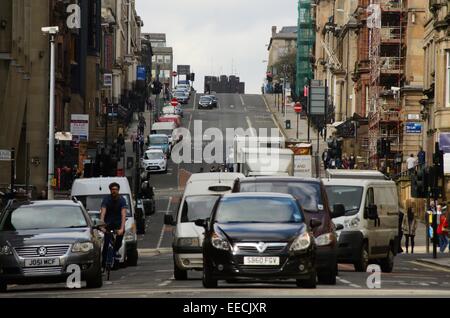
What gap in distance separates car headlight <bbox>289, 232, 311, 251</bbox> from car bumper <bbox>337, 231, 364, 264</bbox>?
11622 millimetres

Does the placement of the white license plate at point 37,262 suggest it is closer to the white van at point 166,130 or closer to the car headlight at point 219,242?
the car headlight at point 219,242

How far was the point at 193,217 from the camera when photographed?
33.2 meters

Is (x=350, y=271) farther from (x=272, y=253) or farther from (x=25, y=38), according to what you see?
(x=25, y=38)

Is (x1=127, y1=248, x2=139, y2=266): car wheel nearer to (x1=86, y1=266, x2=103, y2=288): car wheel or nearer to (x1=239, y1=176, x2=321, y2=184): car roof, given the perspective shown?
(x1=239, y1=176, x2=321, y2=184): car roof

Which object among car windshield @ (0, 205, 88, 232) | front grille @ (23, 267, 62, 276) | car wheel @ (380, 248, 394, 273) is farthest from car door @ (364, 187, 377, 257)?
front grille @ (23, 267, 62, 276)

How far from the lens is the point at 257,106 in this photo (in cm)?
19025

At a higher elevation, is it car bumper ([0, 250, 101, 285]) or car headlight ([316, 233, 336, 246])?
car headlight ([316, 233, 336, 246])

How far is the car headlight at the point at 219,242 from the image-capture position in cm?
2369

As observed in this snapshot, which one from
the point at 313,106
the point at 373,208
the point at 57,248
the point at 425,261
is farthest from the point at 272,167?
the point at 313,106

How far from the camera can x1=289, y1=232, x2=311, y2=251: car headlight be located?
23.7 metres

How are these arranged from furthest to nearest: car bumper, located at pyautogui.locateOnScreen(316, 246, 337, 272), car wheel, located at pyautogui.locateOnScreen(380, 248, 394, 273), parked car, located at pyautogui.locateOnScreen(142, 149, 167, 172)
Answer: parked car, located at pyautogui.locateOnScreen(142, 149, 167, 172) → car wheel, located at pyautogui.locateOnScreen(380, 248, 394, 273) → car bumper, located at pyautogui.locateOnScreen(316, 246, 337, 272)

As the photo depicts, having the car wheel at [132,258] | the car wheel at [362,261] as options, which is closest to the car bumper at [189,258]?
the car wheel at [362,261]

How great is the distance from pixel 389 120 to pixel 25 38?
46.3 metres

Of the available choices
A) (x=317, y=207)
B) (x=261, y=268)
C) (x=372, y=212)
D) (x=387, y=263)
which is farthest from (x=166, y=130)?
(x=261, y=268)
